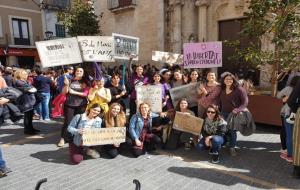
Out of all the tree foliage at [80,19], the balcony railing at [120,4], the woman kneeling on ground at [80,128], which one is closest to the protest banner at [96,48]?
the woman kneeling on ground at [80,128]

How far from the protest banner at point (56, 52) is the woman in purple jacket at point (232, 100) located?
121 inches

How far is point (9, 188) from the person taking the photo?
4.01 m

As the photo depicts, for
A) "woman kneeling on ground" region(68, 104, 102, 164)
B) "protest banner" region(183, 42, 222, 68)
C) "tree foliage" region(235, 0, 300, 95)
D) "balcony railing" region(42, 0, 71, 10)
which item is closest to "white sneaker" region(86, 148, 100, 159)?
"woman kneeling on ground" region(68, 104, 102, 164)

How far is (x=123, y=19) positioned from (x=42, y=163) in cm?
1428

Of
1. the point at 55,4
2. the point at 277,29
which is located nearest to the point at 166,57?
the point at 277,29

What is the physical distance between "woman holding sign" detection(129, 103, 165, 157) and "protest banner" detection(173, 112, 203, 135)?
463 millimetres

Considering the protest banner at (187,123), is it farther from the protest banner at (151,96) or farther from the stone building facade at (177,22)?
the stone building facade at (177,22)

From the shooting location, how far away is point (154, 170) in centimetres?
461

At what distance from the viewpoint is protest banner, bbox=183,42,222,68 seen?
670 centimetres

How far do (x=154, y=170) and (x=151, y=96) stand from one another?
5.66 feet

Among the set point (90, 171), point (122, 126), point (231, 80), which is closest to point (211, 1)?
point (231, 80)

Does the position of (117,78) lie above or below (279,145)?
above

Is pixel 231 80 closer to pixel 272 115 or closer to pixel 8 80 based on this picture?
pixel 272 115

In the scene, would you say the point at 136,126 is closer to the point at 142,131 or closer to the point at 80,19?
the point at 142,131
